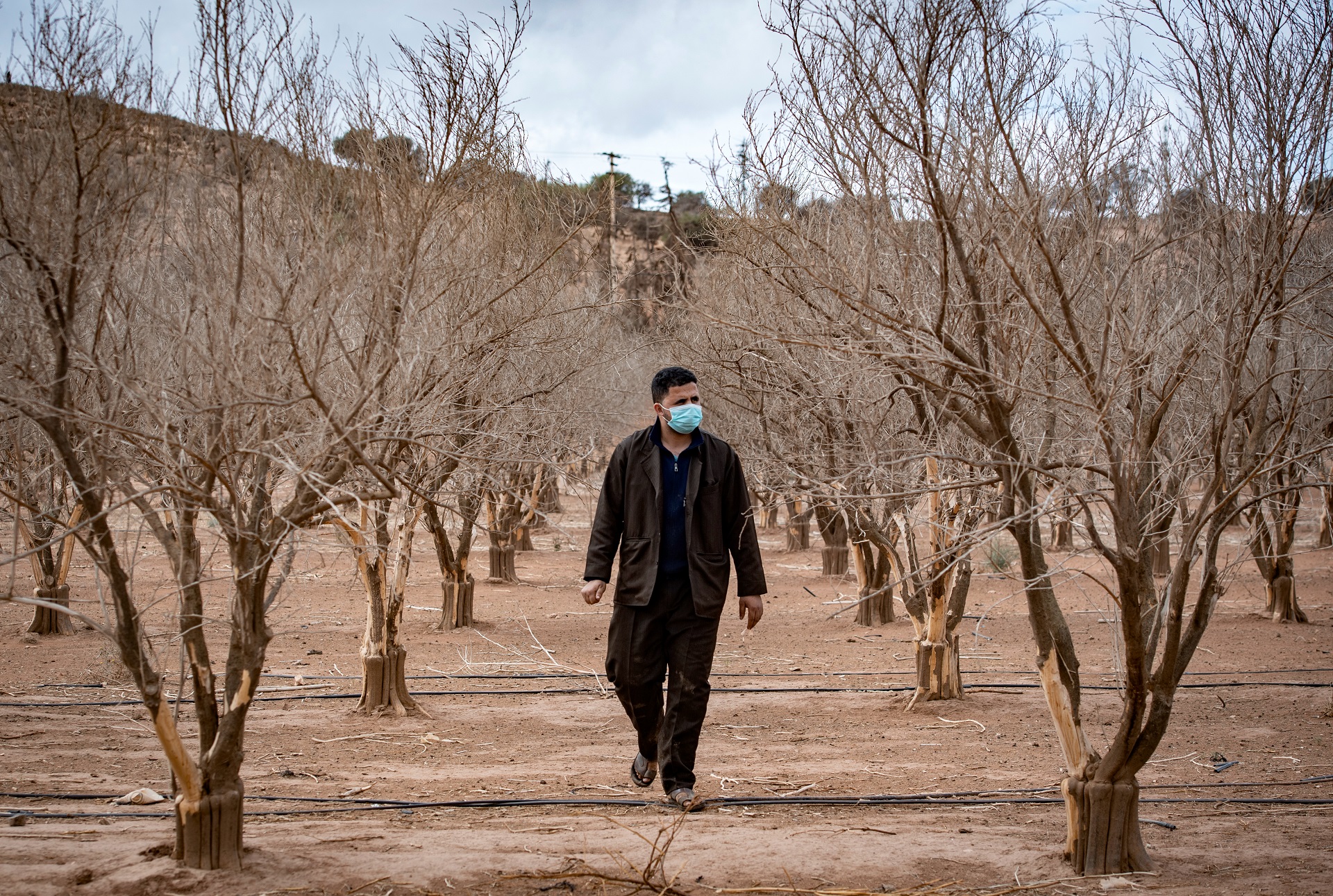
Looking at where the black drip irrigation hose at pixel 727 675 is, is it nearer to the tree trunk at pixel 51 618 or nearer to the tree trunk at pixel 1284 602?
the tree trunk at pixel 1284 602

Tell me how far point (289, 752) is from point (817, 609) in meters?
8.81

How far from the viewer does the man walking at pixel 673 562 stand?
4.45m

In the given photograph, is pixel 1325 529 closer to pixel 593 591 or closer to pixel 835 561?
pixel 835 561

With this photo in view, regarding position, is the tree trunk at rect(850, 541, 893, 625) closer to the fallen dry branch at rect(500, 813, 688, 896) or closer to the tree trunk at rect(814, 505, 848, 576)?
the tree trunk at rect(814, 505, 848, 576)

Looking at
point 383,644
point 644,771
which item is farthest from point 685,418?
point 383,644

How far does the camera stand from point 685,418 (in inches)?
178

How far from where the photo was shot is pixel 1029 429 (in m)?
6.72

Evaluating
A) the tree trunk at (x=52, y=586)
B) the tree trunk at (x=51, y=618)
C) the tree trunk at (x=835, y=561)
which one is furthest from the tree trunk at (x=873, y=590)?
the tree trunk at (x=51, y=618)

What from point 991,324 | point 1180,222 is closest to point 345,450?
point 991,324

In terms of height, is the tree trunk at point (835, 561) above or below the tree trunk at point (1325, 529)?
below

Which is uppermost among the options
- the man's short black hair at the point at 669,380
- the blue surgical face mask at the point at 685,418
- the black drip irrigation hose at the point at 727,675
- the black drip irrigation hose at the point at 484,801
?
the man's short black hair at the point at 669,380

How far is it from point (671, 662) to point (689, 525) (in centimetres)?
62

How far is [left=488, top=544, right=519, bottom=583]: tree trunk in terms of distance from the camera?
1612 centimetres

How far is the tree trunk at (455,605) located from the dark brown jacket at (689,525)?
7.86 meters
